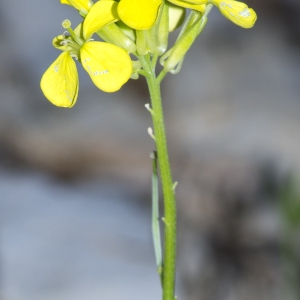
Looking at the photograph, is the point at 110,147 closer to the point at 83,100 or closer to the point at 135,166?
the point at 135,166

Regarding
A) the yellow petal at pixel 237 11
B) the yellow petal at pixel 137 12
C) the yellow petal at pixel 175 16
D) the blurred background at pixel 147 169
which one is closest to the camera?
the yellow petal at pixel 137 12

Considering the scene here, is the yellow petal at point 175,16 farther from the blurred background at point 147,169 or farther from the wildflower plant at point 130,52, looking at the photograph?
the blurred background at point 147,169

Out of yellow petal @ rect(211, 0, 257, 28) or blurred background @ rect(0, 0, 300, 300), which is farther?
blurred background @ rect(0, 0, 300, 300)

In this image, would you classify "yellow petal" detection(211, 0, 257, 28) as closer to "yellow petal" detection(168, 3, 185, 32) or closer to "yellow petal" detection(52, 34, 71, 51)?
"yellow petal" detection(168, 3, 185, 32)

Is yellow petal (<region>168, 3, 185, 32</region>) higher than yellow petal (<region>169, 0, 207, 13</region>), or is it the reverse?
yellow petal (<region>169, 0, 207, 13</region>)

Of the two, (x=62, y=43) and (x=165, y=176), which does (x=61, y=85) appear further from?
(x=165, y=176)

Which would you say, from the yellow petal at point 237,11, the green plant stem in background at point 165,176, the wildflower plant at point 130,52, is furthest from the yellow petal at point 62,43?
the yellow petal at point 237,11

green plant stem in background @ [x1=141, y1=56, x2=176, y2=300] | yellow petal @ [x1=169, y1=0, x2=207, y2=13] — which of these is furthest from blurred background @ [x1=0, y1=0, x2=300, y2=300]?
yellow petal @ [x1=169, y1=0, x2=207, y2=13]
